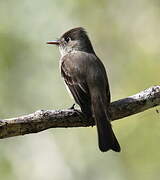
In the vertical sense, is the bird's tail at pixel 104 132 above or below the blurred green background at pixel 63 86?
below

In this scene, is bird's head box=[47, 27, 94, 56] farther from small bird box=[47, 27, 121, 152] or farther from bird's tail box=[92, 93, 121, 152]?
bird's tail box=[92, 93, 121, 152]

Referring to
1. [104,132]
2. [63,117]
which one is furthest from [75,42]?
[63,117]

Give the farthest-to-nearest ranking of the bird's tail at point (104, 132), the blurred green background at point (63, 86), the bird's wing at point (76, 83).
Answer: the blurred green background at point (63, 86) → the bird's wing at point (76, 83) → the bird's tail at point (104, 132)

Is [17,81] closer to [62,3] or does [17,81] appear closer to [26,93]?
[26,93]

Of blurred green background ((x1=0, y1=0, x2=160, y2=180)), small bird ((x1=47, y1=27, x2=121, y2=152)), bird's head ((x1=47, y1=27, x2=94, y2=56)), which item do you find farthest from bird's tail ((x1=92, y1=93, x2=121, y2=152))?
blurred green background ((x1=0, y1=0, x2=160, y2=180))

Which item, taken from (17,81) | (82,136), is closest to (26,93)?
(17,81)

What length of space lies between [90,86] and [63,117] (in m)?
0.85

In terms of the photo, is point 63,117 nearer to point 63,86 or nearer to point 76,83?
point 76,83

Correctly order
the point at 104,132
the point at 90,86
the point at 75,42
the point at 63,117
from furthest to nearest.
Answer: the point at 75,42 → the point at 90,86 → the point at 104,132 → the point at 63,117

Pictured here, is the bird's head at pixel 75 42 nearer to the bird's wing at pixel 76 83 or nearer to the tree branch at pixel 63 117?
the bird's wing at pixel 76 83

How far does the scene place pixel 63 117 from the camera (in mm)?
6684

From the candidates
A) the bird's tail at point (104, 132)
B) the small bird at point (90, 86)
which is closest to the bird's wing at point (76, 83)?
the small bird at point (90, 86)

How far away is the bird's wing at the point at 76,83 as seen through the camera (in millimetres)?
7227

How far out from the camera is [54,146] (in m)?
9.67
